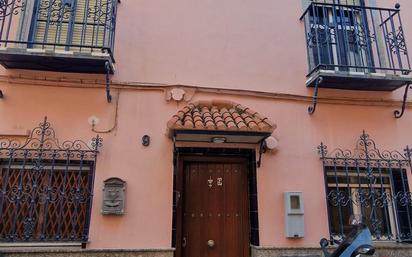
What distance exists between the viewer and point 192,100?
5668 millimetres

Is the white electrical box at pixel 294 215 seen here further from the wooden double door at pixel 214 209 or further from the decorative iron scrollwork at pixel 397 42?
the decorative iron scrollwork at pixel 397 42

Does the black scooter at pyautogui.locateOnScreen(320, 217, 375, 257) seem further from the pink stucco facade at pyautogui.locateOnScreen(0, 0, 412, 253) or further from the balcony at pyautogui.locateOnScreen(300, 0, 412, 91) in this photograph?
the balcony at pyautogui.locateOnScreen(300, 0, 412, 91)

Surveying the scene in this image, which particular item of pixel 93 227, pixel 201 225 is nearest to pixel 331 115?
pixel 201 225

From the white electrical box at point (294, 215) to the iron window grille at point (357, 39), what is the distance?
2401mm

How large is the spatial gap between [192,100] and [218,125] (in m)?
1.05

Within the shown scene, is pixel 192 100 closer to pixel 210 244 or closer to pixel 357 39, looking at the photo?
pixel 210 244

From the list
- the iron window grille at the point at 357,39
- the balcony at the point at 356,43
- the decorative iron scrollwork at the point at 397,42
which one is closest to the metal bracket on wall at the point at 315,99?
the balcony at the point at 356,43

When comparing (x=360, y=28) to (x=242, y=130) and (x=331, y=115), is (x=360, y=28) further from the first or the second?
(x=242, y=130)

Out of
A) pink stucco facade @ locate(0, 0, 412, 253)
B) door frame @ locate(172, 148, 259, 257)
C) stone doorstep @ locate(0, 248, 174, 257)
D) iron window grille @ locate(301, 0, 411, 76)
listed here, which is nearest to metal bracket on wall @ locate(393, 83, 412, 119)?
pink stucco facade @ locate(0, 0, 412, 253)

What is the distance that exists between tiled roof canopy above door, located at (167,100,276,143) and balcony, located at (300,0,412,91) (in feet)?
4.80

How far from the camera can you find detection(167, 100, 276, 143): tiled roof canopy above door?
4.77 m

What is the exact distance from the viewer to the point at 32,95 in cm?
521

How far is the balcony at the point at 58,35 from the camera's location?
4.88m

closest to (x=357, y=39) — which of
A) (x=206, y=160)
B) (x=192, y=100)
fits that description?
(x=192, y=100)
